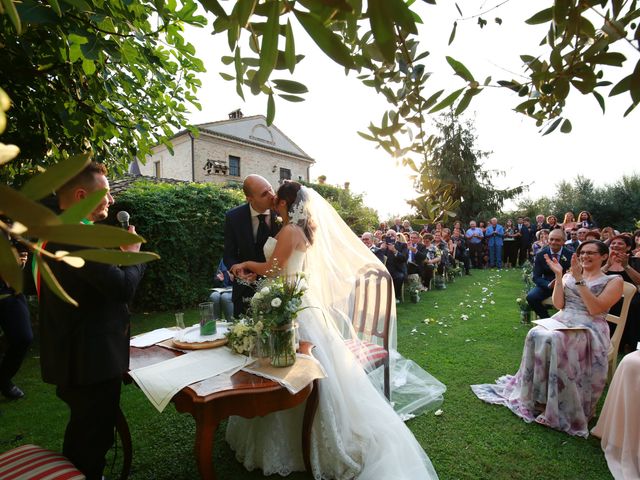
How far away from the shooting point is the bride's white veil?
10.6 ft

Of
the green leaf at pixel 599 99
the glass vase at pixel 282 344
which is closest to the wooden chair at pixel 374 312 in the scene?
the glass vase at pixel 282 344

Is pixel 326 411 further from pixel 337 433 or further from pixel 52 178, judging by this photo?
pixel 52 178

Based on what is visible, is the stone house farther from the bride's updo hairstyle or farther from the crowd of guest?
the bride's updo hairstyle

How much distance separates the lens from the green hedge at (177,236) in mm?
7867

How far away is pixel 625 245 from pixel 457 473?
452 centimetres

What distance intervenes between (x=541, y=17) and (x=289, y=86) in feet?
2.32

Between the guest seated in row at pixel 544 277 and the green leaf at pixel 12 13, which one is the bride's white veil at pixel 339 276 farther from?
the guest seated in row at pixel 544 277

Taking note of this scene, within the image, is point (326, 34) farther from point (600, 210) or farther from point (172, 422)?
point (600, 210)

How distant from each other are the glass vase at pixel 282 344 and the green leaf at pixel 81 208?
6.95 ft

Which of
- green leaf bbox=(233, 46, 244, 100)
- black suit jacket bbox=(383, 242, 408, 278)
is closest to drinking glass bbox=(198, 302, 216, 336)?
green leaf bbox=(233, 46, 244, 100)

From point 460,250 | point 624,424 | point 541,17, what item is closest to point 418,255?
point 460,250

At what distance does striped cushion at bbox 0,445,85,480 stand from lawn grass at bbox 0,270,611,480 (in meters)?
1.17

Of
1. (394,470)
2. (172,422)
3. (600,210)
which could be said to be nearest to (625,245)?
(394,470)

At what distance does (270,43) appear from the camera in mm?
569
